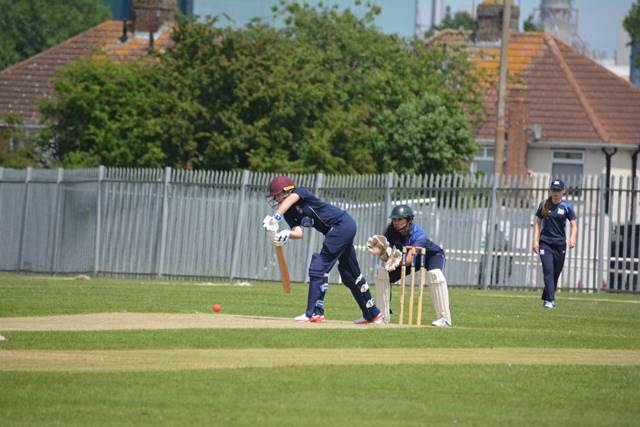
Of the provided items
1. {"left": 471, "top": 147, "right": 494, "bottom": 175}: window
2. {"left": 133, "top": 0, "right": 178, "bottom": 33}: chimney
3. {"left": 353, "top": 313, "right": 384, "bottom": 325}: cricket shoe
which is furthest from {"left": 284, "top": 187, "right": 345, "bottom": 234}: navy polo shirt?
{"left": 133, "top": 0, "right": 178, "bottom": 33}: chimney

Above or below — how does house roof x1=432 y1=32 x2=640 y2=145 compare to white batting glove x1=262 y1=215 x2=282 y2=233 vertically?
above

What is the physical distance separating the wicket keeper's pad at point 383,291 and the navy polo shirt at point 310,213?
2.61ft

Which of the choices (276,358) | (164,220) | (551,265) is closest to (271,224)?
(276,358)

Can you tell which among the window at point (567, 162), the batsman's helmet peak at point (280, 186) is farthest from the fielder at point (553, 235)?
the window at point (567, 162)

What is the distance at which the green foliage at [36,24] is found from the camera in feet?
292

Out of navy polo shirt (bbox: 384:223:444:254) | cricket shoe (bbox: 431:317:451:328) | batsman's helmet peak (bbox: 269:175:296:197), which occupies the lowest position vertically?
cricket shoe (bbox: 431:317:451:328)

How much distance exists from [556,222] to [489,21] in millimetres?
41583

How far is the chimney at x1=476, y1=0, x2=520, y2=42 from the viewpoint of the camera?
6334 cm

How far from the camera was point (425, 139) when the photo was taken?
48344 millimetres

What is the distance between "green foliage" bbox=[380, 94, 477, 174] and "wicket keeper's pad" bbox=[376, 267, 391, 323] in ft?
95.8

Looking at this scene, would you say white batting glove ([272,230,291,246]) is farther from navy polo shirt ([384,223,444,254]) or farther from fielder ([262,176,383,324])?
navy polo shirt ([384,223,444,254])

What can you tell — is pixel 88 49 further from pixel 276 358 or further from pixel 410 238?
pixel 276 358

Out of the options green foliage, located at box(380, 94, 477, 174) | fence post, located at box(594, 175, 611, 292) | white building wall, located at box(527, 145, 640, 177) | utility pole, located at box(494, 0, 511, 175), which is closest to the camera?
fence post, located at box(594, 175, 611, 292)

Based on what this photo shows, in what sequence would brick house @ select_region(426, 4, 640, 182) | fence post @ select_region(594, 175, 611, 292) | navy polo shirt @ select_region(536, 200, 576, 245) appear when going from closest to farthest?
navy polo shirt @ select_region(536, 200, 576, 245) → fence post @ select_region(594, 175, 611, 292) → brick house @ select_region(426, 4, 640, 182)
